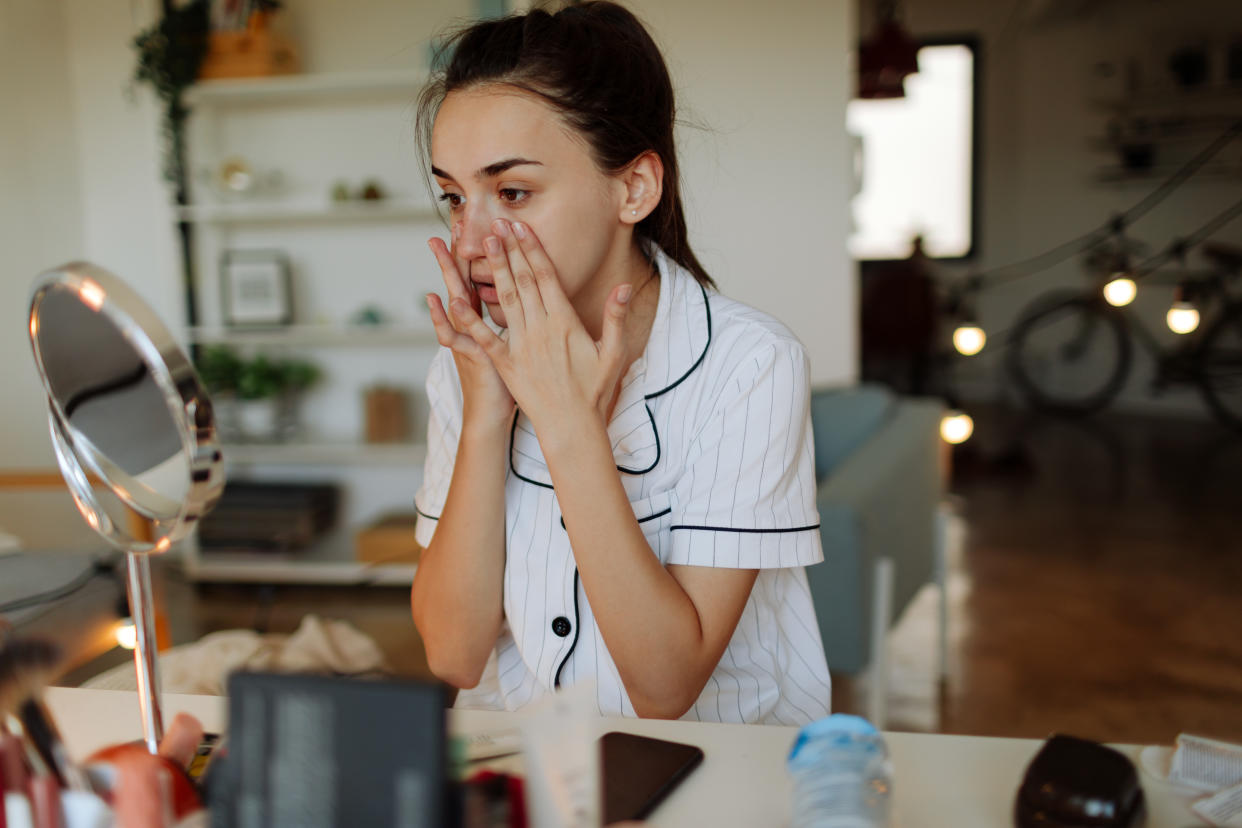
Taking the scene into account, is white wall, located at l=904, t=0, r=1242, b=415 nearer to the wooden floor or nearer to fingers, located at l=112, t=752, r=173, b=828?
the wooden floor

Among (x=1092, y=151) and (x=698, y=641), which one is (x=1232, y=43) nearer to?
(x=1092, y=151)

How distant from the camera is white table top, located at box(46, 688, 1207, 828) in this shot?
616 mm

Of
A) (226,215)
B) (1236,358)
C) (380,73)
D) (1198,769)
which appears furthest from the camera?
(1236,358)

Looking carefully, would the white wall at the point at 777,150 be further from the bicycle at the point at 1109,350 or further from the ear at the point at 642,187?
the bicycle at the point at 1109,350

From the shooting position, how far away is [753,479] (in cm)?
96

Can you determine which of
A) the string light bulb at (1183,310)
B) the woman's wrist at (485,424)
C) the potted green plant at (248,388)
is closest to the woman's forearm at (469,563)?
the woman's wrist at (485,424)

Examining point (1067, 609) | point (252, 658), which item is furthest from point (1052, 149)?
point (252, 658)

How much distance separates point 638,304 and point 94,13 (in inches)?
135

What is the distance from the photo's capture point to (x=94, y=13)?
11.9 ft

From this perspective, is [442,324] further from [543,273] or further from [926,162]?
[926,162]

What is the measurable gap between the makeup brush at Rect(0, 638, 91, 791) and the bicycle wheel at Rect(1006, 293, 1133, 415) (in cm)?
683

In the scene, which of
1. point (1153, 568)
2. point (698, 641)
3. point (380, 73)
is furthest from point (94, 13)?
point (1153, 568)

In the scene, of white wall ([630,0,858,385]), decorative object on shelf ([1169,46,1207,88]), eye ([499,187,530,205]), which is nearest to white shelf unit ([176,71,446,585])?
white wall ([630,0,858,385])

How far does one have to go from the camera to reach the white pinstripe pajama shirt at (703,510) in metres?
0.96
